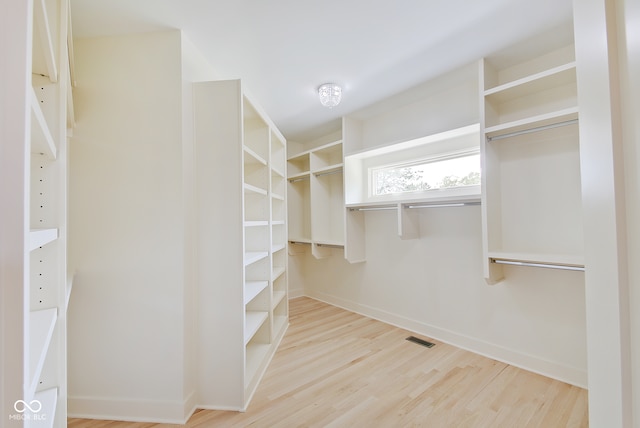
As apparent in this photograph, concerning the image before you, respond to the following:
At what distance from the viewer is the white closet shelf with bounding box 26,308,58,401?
1.82 feet

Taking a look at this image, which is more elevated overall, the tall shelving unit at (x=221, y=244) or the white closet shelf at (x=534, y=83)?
the white closet shelf at (x=534, y=83)

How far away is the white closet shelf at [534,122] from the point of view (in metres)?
1.63

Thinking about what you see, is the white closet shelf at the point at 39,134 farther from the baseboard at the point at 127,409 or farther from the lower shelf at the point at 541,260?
the lower shelf at the point at 541,260

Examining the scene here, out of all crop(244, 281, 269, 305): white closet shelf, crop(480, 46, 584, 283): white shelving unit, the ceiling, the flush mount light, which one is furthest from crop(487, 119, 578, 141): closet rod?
crop(244, 281, 269, 305): white closet shelf

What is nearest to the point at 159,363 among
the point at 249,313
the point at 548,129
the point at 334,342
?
the point at 249,313

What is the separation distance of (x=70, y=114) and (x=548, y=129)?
3.11 meters

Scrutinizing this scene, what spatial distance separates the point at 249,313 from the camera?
230cm

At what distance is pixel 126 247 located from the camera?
1.61 meters

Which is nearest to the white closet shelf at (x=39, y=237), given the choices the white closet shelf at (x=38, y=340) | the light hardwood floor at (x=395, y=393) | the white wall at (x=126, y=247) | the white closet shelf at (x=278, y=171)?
the white closet shelf at (x=38, y=340)

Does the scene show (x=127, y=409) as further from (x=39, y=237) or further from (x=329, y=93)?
(x=329, y=93)

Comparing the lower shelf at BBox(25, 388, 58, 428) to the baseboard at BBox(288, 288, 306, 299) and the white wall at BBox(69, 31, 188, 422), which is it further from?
the baseboard at BBox(288, 288, 306, 299)

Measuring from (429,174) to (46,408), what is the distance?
2.93m
